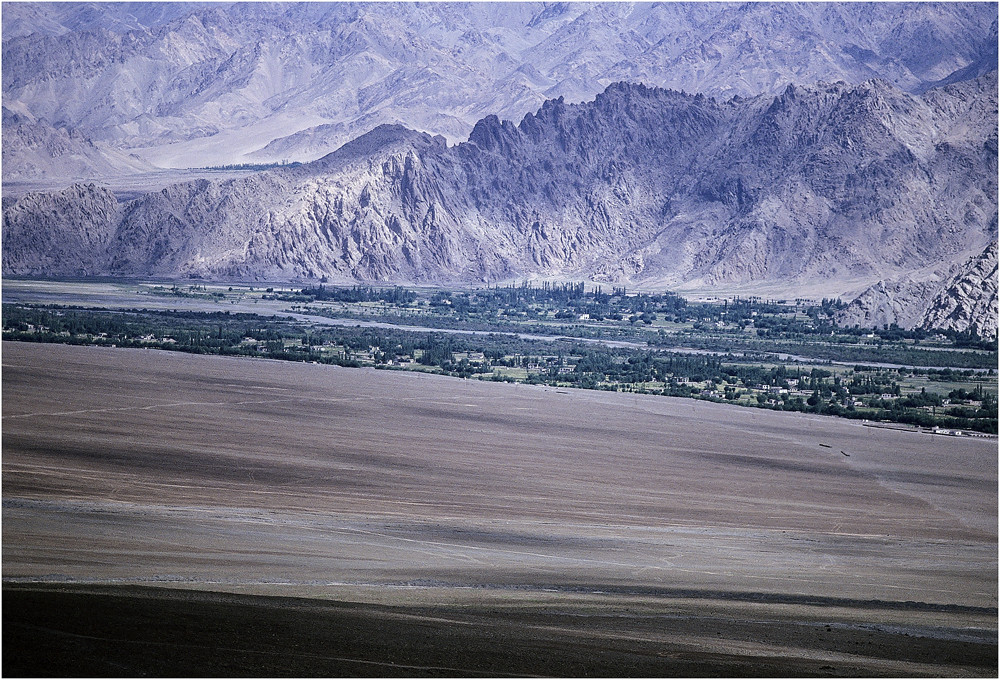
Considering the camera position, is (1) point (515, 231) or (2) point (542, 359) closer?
(2) point (542, 359)

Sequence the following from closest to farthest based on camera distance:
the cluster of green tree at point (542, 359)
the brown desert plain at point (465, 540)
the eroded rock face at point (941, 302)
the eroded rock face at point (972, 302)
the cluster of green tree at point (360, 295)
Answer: the brown desert plain at point (465, 540), the cluster of green tree at point (542, 359), the eroded rock face at point (972, 302), the eroded rock face at point (941, 302), the cluster of green tree at point (360, 295)

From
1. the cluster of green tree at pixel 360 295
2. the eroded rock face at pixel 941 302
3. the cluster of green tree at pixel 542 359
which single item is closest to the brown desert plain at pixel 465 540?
the cluster of green tree at pixel 542 359

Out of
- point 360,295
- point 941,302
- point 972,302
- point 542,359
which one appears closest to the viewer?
point 542,359

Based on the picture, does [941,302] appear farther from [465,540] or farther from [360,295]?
[465,540]

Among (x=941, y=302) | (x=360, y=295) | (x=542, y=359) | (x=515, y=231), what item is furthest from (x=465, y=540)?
(x=515, y=231)

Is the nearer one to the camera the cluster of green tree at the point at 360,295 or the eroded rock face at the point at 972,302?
the eroded rock face at the point at 972,302

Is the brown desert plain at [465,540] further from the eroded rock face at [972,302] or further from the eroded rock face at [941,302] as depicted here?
the eroded rock face at [941,302]

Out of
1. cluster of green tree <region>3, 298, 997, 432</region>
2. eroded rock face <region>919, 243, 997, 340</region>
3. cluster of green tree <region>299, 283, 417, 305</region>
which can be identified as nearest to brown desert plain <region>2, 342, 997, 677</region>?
cluster of green tree <region>3, 298, 997, 432</region>

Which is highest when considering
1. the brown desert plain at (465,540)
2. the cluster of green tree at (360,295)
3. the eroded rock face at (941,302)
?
the eroded rock face at (941,302)

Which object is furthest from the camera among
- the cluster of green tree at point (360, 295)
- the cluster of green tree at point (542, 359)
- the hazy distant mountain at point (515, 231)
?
the hazy distant mountain at point (515, 231)

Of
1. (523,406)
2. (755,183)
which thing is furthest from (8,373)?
(755,183)
